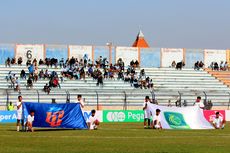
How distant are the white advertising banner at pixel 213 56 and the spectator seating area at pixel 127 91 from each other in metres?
3.95

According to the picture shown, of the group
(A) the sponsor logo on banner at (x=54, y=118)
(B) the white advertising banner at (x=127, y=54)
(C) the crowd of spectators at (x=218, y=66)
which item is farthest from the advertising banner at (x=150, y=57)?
(A) the sponsor logo on banner at (x=54, y=118)

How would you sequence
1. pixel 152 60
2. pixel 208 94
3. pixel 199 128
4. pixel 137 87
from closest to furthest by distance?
pixel 199 128, pixel 208 94, pixel 137 87, pixel 152 60

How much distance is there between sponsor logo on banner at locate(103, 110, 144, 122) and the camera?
2265 inches

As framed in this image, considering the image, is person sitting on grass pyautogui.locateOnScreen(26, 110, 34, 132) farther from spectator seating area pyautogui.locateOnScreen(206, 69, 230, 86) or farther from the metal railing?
spectator seating area pyautogui.locateOnScreen(206, 69, 230, 86)

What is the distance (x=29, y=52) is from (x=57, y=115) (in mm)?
38500

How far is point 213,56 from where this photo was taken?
86188 mm

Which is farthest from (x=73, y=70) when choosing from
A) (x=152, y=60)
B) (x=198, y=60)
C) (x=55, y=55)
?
(x=198, y=60)

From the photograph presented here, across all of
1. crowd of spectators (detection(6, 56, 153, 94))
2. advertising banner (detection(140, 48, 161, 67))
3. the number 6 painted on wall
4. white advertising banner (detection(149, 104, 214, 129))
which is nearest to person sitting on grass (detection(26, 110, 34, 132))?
white advertising banner (detection(149, 104, 214, 129))

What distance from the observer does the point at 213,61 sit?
86.1 meters

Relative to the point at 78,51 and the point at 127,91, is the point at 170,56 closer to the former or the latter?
the point at 78,51

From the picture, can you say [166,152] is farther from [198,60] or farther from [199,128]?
[198,60]

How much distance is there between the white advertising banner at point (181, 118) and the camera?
41.4 meters

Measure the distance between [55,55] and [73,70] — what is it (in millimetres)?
4204

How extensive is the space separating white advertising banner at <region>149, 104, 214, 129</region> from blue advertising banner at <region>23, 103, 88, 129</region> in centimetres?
484
